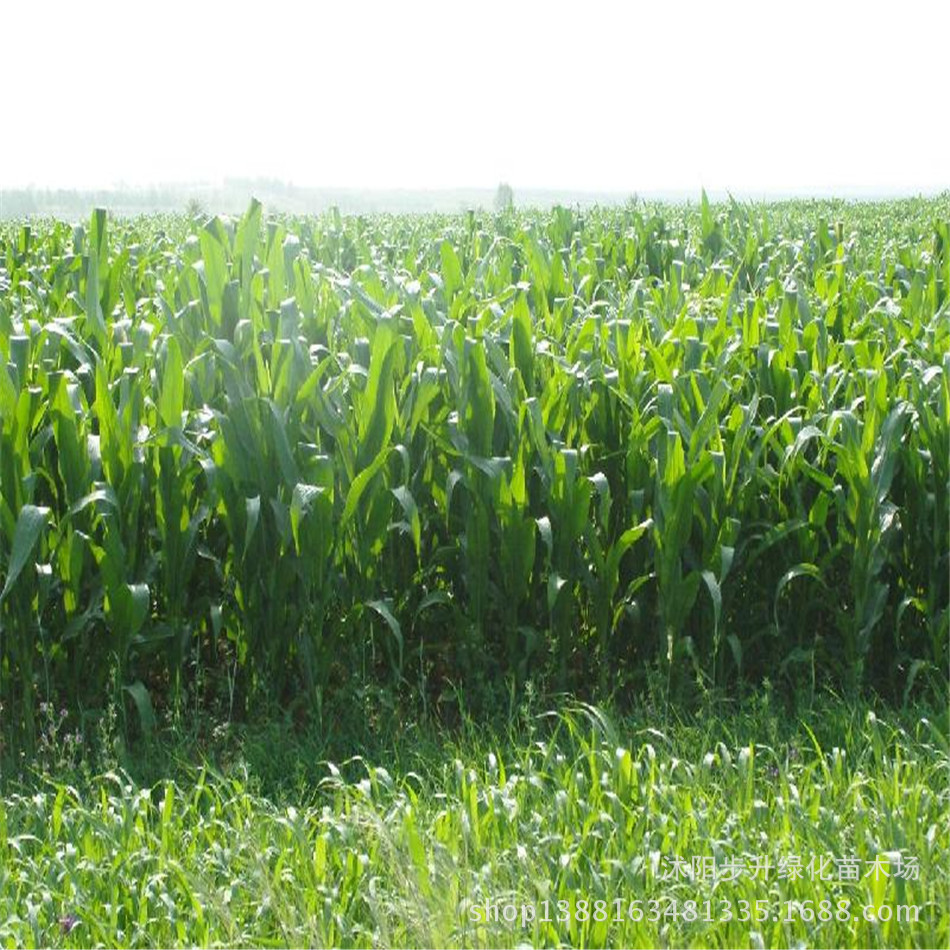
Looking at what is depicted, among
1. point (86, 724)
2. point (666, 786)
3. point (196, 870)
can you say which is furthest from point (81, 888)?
point (666, 786)

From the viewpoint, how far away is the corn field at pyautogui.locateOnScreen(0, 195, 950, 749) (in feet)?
11.4

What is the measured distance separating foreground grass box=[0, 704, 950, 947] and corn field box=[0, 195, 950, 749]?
17.3 inches

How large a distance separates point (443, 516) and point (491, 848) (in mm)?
1302

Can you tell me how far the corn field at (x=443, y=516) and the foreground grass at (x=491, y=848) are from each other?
17.3 inches

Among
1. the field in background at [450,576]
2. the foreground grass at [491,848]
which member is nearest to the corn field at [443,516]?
the field in background at [450,576]

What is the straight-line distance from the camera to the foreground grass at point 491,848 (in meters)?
2.39

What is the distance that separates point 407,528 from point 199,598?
619 millimetres

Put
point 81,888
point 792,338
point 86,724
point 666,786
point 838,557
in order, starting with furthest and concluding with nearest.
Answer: point 792,338, point 838,557, point 86,724, point 666,786, point 81,888

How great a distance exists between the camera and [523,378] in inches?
159

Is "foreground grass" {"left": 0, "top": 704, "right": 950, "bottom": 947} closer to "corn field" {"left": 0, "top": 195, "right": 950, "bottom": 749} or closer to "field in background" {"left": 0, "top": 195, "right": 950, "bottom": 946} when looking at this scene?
"field in background" {"left": 0, "top": 195, "right": 950, "bottom": 946}

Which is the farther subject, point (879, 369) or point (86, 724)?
point (879, 369)

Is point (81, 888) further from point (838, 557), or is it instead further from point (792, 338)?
point (792, 338)

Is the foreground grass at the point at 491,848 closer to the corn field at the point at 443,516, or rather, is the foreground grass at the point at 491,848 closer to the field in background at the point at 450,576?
the field in background at the point at 450,576

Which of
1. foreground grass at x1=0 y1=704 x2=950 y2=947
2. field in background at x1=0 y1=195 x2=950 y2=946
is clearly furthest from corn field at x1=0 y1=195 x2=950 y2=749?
foreground grass at x1=0 y1=704 x2=950 y2=947
